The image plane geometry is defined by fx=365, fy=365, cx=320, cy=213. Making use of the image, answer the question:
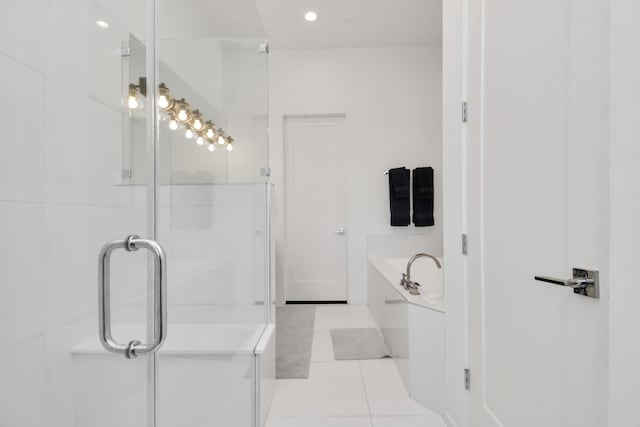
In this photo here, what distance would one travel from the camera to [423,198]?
4.30 m

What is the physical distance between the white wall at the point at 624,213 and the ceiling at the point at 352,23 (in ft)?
10.7

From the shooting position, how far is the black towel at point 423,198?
14.1 feet

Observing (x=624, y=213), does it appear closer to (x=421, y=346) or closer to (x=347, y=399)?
(x=421, y=346)

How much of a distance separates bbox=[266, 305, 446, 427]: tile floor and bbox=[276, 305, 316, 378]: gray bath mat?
0.25 feet

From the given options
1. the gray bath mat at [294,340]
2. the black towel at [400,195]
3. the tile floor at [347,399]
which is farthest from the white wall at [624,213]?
the black towel at [400,195]

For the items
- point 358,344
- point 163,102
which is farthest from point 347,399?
point 163,102

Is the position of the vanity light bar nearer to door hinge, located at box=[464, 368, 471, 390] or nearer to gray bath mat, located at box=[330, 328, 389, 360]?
door hinge, located at box=[464, 368, 471, 390]

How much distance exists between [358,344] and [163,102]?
2.45 metres

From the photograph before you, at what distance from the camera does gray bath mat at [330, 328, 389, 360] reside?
2.71 metres

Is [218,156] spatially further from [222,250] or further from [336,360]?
[336,360]

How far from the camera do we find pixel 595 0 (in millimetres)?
854

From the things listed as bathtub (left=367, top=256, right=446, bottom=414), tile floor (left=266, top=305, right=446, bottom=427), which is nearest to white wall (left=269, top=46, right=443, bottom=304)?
tile floor (left=266, top=305, right=446, bottom=427)

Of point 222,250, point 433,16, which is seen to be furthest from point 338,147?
point 222,250

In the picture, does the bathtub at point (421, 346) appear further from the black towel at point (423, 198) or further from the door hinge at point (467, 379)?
the black towel at point (423, 198)
